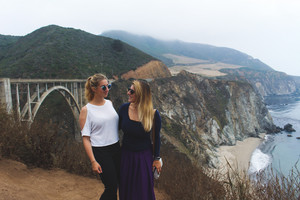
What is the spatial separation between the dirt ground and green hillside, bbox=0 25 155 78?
2930cm

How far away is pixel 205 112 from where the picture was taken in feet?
123

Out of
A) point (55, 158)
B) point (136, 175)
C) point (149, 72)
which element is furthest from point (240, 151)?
point (136, 175)

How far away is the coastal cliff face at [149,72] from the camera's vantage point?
135 ft

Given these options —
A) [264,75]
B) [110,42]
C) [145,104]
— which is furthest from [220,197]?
[264,75]

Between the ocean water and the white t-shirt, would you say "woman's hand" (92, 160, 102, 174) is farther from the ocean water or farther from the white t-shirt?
the ocean water

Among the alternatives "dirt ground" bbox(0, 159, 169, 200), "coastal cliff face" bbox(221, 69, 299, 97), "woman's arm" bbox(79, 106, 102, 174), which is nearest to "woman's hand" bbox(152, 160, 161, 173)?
"woman's arm" bbox(79, 106, 102, 174)

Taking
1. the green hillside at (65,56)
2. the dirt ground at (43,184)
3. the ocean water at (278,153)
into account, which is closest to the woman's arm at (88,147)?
the dirt ground at (43,184)

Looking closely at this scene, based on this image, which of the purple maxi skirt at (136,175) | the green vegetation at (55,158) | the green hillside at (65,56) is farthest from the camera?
the green hillside at (65,56)

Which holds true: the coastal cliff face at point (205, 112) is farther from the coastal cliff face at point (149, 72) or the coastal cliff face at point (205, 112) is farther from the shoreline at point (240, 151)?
the coastal cliff face at point (149, 72)

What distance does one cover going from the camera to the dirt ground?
331 centimetres

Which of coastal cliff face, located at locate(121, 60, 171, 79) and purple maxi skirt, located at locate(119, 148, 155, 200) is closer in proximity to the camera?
purple maxi skirt, located at locate(119, 148, 155, 200)

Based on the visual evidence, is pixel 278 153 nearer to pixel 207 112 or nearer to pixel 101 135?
pixel 207 112

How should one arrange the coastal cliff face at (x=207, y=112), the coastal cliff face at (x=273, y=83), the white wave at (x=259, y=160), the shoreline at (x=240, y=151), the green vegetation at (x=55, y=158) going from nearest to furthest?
1. the green vegetation at (x=55, y=158)
2. the white wave at (x=259, y=160)
3. the coastal cliff face at (x=207, y=112)
4. the shoreline at (x=240, y=151)
5. the coastal cliff face at (x=273, y=83)

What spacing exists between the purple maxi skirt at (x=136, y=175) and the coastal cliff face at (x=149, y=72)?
3716cm
